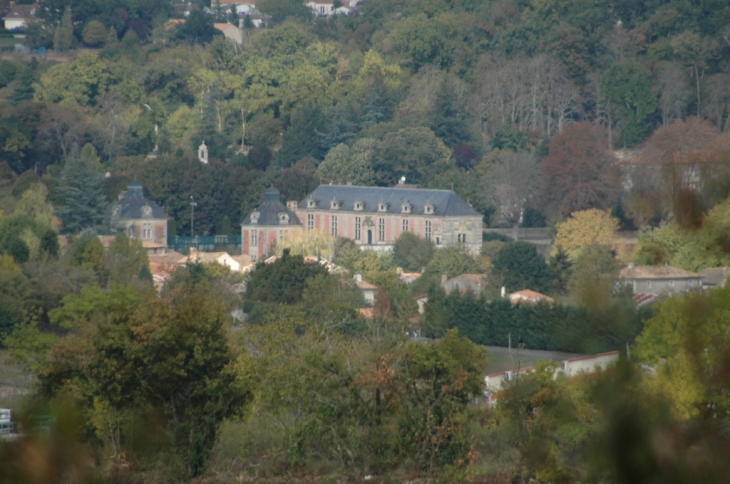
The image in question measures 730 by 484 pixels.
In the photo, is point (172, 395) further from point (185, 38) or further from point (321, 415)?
point (185, 38)

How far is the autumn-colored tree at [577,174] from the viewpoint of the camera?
57.4 m

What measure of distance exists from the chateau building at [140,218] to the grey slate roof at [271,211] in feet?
12.0

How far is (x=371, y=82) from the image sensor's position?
245 feet

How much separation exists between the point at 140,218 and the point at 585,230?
19089mm

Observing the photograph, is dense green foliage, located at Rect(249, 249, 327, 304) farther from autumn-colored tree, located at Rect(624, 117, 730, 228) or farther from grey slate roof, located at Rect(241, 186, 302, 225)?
autumn-colored tree, located at Rect(624, 117, 730, 228)

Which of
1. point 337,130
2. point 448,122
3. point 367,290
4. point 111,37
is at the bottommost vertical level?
point 367,290

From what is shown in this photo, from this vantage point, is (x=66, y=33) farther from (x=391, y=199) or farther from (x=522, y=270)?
(x=522, y=270)

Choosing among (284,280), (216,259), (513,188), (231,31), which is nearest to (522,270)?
(284,280)

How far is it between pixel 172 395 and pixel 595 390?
10574mm

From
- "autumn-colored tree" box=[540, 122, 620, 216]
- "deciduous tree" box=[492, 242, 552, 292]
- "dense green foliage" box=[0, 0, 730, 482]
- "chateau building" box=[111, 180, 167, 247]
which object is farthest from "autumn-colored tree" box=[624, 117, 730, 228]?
"autumn-colored tree" box=[540, 122, 620, 216]

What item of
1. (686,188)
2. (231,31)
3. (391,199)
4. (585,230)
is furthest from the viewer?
(231,31)

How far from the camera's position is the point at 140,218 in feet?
188

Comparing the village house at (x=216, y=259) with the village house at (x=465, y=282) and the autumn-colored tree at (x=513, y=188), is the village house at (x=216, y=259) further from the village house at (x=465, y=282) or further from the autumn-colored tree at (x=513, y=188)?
the autumn-colored tree at (x=513, y=188)

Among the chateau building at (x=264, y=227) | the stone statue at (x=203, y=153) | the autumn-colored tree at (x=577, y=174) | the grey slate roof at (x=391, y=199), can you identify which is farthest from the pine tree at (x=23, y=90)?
the autumn-colored tree at (x=577, y=174)
